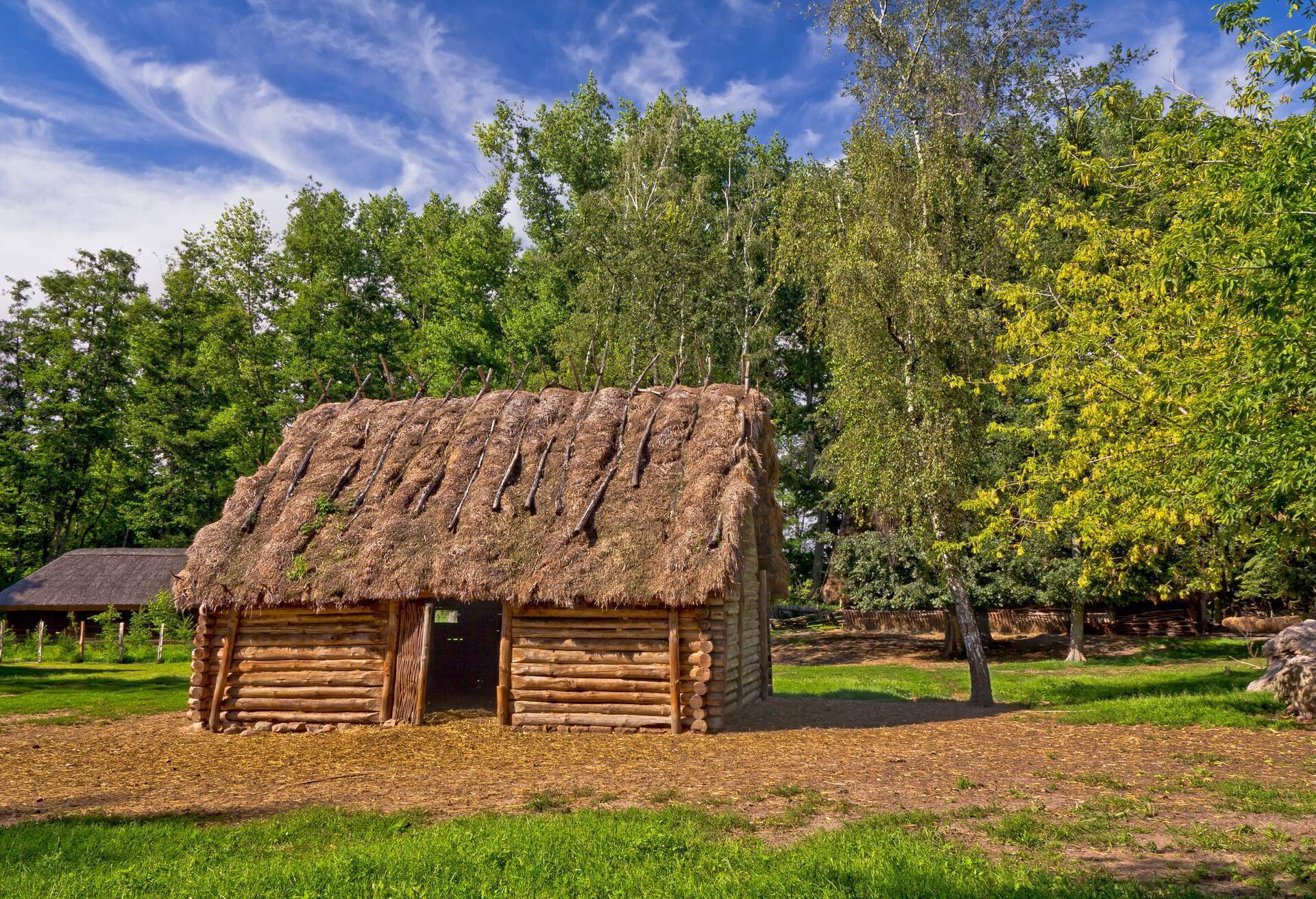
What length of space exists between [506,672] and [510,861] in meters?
8.89

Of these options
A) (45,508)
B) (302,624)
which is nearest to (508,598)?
(302,624)

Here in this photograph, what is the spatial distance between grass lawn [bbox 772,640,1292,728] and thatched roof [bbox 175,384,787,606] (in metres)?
6.22

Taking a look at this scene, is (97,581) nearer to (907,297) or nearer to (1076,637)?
(907,297)

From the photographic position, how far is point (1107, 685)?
22.2 meters

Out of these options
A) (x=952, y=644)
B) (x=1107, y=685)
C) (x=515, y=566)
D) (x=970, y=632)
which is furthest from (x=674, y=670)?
(x=952, y=644)

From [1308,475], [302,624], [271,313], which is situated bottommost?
[302,624]

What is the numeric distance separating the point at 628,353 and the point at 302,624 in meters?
19.7

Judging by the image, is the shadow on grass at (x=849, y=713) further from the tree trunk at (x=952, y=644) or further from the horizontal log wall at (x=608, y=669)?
the tree trunk at (x=952, y=644)

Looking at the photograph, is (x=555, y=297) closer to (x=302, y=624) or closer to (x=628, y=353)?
(x=628, y=353)

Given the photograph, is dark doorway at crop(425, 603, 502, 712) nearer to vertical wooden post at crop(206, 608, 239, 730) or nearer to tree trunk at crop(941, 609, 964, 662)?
vertical wooden post at crop(206, 608, 239, 730)

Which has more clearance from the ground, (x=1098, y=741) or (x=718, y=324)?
(x=718, y=324)

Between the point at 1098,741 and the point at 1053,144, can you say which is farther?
the point at 1053,144

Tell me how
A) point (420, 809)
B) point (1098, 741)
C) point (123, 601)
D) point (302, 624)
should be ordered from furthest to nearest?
1. point (123, 601)
2. point (302, 624)
3. point (1098, 741)
4. point (420, 809)

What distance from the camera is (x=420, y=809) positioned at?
9.40m
